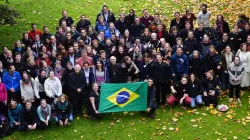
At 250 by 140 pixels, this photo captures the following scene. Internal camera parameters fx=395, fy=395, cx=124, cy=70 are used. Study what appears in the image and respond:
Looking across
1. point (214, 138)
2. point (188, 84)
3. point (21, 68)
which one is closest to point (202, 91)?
point (188, 84)

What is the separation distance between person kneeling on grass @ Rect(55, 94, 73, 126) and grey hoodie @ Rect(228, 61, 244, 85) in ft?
21.1

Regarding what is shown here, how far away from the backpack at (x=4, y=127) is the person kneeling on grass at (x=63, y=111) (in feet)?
5.73

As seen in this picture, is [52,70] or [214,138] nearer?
[214,138]

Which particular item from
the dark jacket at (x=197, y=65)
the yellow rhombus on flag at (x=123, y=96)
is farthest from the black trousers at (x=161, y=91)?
the dark jacket at (x=197, y=65)

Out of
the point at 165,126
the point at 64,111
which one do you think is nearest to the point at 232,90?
the point at 165,126

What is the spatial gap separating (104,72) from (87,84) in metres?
0.82

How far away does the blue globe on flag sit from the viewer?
49.3 ft

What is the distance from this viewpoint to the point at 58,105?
14.5 meters

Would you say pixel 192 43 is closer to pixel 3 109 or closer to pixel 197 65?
pixel 197 65

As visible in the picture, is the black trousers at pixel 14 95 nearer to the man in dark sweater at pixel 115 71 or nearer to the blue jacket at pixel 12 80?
the blue jacket at pixel 12 80

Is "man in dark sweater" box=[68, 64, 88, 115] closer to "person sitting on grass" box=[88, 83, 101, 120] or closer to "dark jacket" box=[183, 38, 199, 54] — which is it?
"person sitting on grass" box=[88, 83, 101, 120]

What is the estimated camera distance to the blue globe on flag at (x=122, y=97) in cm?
1504

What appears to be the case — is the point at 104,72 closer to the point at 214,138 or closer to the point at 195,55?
the point at 195,55

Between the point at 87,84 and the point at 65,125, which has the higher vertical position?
the point at 87,84
